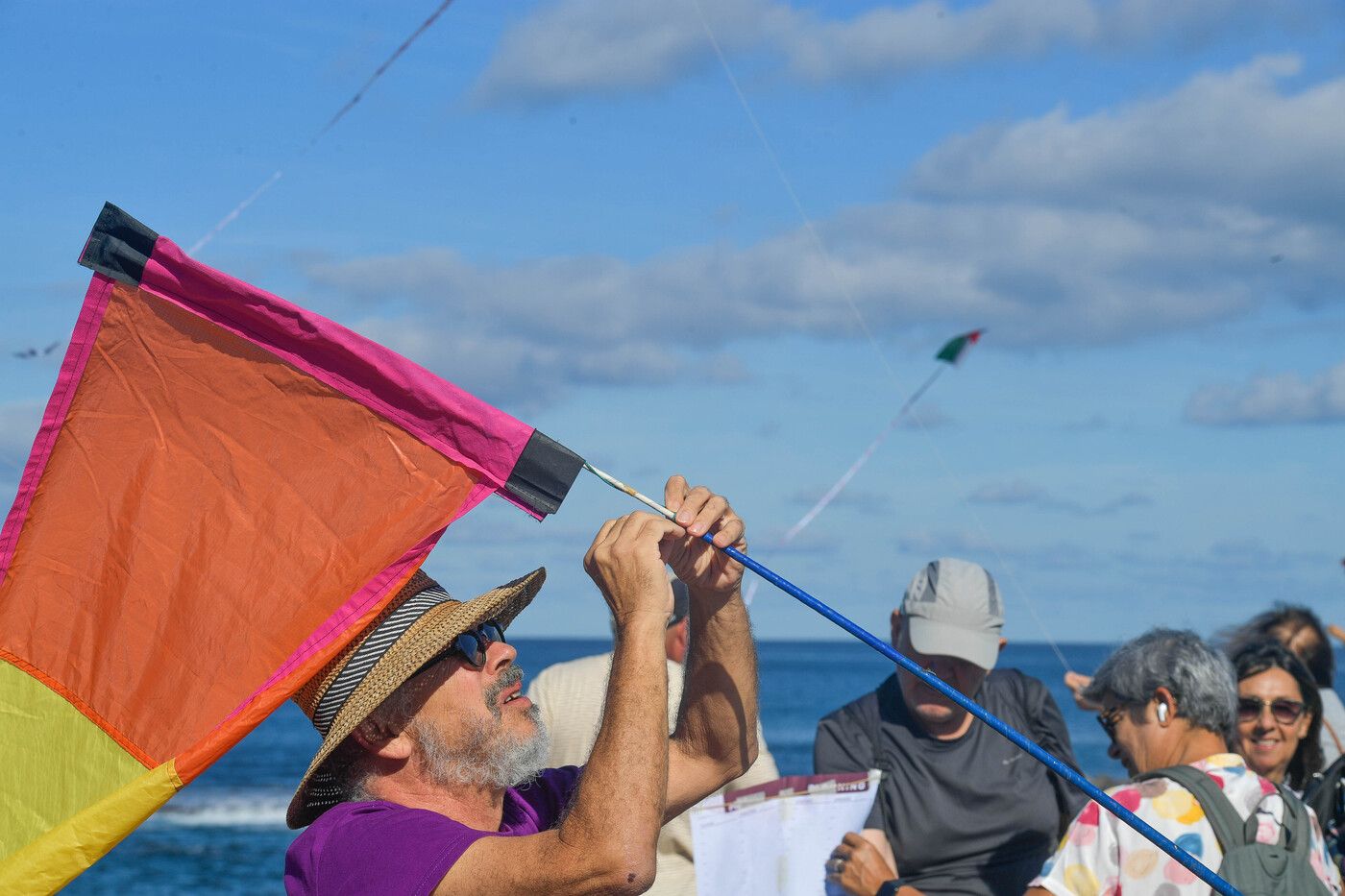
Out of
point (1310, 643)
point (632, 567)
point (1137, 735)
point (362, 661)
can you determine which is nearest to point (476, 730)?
point (362, 661)

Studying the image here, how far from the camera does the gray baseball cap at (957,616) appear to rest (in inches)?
182

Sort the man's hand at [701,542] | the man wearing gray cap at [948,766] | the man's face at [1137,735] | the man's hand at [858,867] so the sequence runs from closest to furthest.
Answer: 1. the man's hand at [701,542]
2. the man's face at [1137,735]
3. the man's hand at [858,867]
4. the man wearing gray cap at [948,766]

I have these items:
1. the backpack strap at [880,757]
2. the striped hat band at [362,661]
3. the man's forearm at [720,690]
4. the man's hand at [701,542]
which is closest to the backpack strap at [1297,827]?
the backpack strap at [880,757]

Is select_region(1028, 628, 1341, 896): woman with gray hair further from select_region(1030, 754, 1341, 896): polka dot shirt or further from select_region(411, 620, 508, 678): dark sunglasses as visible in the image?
select_region(411, 620, 508, 678): dark sunglasses

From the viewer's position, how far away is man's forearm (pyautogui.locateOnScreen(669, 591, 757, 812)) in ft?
11.1

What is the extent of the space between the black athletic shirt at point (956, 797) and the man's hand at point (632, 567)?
191cm

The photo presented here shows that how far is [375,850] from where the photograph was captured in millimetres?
2646

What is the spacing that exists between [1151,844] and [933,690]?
1099mm

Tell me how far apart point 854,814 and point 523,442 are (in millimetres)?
1984

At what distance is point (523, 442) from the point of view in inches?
119

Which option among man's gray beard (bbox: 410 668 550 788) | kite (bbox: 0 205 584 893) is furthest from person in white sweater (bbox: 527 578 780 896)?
kite (bbox: 0 205 584 893)

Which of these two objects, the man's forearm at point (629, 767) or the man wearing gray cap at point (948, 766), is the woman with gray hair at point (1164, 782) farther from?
the man's forearm at point (629, 767)

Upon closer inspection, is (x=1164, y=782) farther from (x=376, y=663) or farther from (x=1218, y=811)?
(x=376, y=663)

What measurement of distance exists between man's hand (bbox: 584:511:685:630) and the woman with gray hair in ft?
5.17
